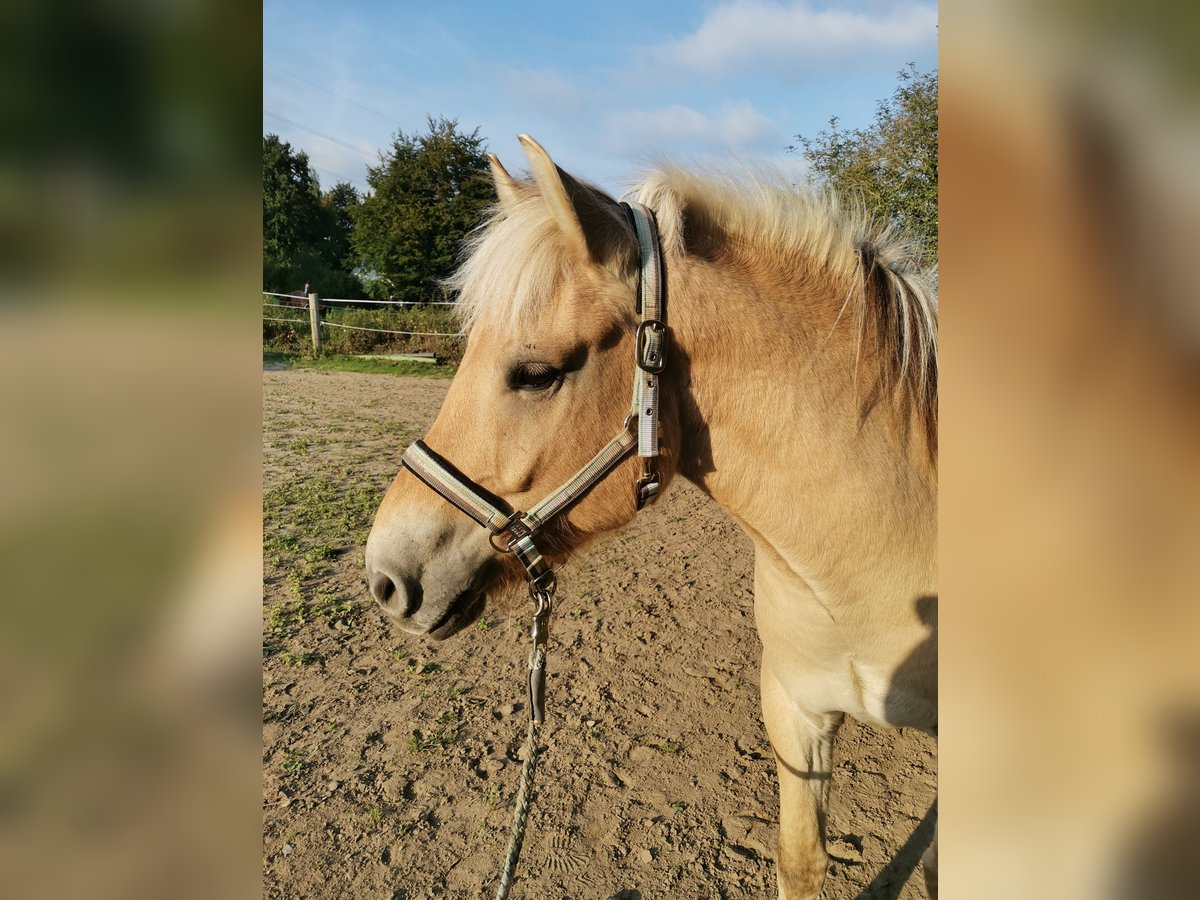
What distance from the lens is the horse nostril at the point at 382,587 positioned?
179cm

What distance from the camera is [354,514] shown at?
20.9 feet

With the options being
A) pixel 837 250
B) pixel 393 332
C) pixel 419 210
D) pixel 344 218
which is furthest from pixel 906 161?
pixel 344 218

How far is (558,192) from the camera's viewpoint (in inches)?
61.4

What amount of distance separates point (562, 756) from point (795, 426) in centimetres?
245

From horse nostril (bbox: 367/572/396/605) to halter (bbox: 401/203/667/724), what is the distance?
28 cm

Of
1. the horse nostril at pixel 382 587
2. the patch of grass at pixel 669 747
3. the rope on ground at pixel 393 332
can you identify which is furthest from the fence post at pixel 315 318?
the horse nostril at pixel 382 587

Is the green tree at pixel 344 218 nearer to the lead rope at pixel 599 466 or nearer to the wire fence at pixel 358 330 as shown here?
the wire fence at pixel 358 330

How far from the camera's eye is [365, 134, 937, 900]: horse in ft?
5.49

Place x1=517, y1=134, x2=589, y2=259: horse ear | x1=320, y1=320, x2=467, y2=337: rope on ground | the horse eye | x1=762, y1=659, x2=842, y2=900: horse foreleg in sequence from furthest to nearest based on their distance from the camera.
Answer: x1=320, y1=320, x2=467, y2=337: rope on ground < x1=762, y1=659, x2=842, y2=900: horse foreleg < the horse eye < x1=517, y1=134, x2=589, y2=259: horse ear

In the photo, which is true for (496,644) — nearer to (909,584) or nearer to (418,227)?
(909,584)

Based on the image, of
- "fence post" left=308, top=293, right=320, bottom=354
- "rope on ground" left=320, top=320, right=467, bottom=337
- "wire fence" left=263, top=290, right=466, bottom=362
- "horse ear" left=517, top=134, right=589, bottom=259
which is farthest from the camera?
"rope on ground" left=320, top=320, right=467, bottom=337

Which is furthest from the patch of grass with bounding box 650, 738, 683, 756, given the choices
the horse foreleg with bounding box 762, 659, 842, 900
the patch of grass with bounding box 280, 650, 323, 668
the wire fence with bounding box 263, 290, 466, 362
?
the wire fence with bounding box 263, 290, 466, 362
